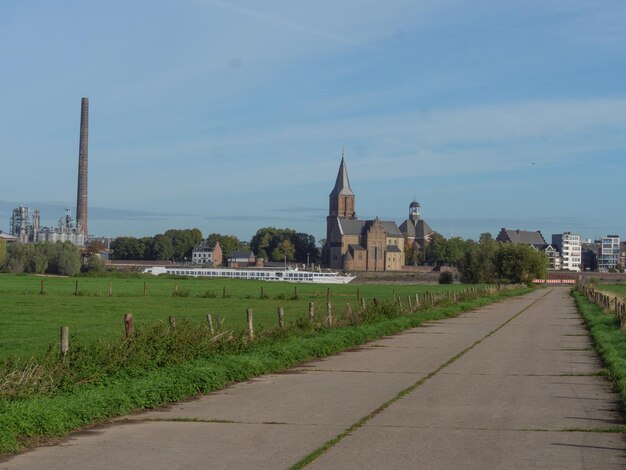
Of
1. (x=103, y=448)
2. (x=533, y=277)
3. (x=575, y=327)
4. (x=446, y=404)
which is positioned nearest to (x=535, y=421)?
(x=446, y=404)

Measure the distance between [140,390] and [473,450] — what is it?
5.35 metres

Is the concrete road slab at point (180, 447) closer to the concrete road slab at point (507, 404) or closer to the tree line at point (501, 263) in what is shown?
the concrete road slab at point (507, 404)

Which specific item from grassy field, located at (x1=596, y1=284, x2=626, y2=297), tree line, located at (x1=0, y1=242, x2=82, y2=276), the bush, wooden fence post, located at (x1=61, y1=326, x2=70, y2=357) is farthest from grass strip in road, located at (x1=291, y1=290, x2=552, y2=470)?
tree line, located at (x1=0, y1=242, x2=82, y2=276)

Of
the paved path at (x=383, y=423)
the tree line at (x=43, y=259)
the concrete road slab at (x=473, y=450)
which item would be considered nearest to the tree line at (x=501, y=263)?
the tree line at (x=43, y=259)

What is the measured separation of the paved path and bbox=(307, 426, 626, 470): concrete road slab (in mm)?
13

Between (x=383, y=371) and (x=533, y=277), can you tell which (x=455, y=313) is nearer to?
(x=383, y=371)

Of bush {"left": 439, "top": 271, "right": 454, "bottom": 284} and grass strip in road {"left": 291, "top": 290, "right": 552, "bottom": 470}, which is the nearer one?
grass strip in road {"left": 291, "top": 290, "right": 552, "bottom": 470}

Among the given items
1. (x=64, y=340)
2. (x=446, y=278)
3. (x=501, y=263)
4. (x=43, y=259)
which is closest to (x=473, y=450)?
(x=64, y=340)

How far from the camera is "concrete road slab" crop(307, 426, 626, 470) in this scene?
373 inches

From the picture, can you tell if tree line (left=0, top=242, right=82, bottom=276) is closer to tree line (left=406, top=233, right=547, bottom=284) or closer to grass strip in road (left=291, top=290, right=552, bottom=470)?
tree line (left=406, top=233, right=547, bottom=284)

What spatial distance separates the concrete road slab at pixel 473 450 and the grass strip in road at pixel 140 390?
11.1ft

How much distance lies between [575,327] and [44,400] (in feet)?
88.8

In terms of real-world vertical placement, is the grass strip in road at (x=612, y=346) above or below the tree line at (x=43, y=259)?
below

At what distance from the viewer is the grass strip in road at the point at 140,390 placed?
10.6 meters
